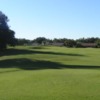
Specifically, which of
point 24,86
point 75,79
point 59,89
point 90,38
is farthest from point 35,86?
point 90,38

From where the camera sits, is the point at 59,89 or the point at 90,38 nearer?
the point at 59,89

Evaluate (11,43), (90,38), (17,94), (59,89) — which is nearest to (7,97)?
(17,94)

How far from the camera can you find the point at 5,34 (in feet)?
259

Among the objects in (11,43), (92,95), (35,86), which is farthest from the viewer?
(11,43)

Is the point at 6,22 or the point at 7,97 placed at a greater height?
the point at 6,22

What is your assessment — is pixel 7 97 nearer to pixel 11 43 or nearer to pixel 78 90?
pixel 78 90

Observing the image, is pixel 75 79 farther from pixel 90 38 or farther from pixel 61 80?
pixel 90 38

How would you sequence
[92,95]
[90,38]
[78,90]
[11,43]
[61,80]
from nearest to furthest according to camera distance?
[92,95] → [78,90] → [61,80] → [11,43] → [90,38]

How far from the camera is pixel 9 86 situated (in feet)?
60.1

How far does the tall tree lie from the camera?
78.3 meters

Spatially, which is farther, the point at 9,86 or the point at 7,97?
the point at 9,86

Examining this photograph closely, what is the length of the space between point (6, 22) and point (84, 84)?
6858cm

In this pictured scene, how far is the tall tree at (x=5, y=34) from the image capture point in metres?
78.3

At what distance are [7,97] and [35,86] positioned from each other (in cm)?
314
